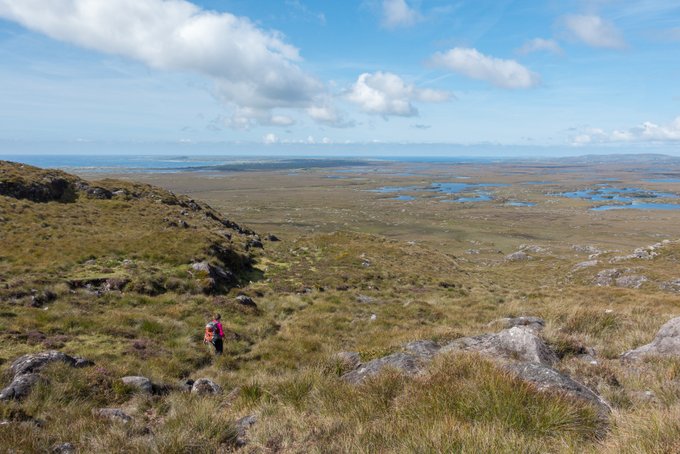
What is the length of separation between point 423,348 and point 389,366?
2238 millimetres

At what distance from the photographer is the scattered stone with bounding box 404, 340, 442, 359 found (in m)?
8.93

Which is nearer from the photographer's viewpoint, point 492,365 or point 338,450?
point 338,450

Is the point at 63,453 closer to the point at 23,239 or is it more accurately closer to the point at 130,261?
the point at 130,261

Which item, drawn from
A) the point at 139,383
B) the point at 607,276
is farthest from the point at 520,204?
the point at 139,383

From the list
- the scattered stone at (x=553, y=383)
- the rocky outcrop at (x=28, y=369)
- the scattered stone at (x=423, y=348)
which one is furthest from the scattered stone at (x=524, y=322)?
the rocky outcrop at (x=28, y=369)

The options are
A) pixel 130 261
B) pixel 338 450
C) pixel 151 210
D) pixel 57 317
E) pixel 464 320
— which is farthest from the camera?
pixel 151 210

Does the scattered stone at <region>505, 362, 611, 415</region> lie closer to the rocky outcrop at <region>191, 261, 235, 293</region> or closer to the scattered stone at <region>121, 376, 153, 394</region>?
the scattered stone at <region>121, 376, 153, 394</region>

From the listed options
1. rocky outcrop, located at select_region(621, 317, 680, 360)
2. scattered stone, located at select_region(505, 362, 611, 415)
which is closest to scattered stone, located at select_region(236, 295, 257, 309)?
scattered stone, located at select_region(505, 362, 611, 415)

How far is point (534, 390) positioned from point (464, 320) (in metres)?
12.6

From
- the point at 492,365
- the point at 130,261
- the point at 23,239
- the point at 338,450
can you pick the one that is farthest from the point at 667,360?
the point at 23,239

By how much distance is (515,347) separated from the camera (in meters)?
8.48

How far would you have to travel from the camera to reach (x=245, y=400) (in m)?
7.59

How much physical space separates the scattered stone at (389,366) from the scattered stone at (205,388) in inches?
132

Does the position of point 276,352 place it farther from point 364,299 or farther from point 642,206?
point 642,206
